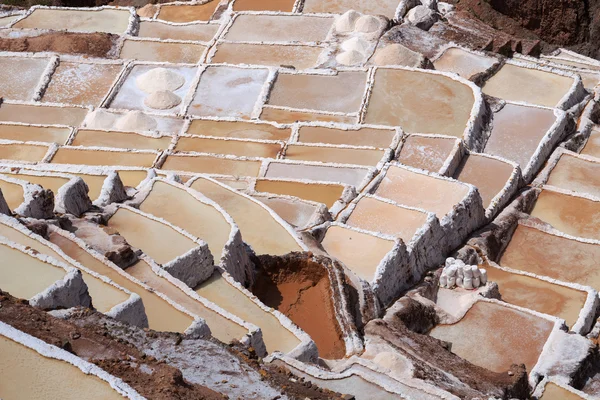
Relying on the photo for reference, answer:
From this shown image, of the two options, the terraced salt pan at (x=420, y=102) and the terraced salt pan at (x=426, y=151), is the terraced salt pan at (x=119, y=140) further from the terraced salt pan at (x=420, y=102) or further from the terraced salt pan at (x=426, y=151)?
the terraced salt pan at (x=426, y=151)

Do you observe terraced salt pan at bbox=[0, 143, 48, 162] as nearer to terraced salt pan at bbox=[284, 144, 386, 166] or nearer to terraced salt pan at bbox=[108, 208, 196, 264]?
terraced salt pan at bbox=[284, 144, 386, 166]

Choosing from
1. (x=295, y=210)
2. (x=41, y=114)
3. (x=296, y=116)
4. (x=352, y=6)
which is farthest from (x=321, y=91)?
(x=295, y=210)

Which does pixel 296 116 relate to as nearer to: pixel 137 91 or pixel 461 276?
pixel 137 91

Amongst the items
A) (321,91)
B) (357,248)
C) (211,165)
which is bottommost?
(321,91)

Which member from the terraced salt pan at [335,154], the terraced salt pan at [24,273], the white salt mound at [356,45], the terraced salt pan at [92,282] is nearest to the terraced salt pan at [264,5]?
the white salt mound at [356,45]

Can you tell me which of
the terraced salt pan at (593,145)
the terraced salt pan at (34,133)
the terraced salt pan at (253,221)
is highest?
the terraced salt pan at (253,221)

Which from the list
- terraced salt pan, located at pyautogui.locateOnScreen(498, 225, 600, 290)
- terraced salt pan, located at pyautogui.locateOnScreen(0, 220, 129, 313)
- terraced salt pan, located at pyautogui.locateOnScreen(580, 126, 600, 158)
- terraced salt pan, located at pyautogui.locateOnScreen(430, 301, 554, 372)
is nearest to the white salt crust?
terraced salt pan, located at pyautogui.locateOnScreen(0, 220, 129, 313)
